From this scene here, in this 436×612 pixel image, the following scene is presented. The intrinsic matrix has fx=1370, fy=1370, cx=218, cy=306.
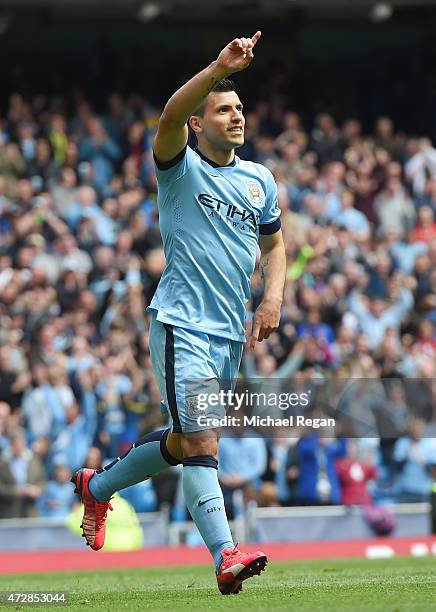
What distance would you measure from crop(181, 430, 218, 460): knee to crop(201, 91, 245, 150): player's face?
145cm

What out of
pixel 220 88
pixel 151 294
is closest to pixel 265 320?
pixel 220 88

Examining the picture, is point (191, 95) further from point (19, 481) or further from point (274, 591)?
point (19, 481)

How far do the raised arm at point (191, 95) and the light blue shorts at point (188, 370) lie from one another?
2.86 feet

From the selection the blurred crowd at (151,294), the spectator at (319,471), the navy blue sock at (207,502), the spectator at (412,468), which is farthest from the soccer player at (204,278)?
the spectator at (412,468)

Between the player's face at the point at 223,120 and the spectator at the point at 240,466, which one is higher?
the player's face at the point at 223,120

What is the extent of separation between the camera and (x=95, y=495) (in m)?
7.42

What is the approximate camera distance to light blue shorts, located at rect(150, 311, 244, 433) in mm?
6641

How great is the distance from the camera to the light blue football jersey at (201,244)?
6.81m

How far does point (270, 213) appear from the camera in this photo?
Answer: 7195 mm

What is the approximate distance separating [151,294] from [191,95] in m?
11.1

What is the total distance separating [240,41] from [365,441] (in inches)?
399

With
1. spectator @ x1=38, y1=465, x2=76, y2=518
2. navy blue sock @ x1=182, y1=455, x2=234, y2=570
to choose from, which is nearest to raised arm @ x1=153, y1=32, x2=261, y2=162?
navy blue sock @ x1=182, y1=455, x2=234, y2=570

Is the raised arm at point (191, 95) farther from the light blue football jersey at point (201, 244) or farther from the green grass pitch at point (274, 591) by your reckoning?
the green grass pitch at point (274, 591)

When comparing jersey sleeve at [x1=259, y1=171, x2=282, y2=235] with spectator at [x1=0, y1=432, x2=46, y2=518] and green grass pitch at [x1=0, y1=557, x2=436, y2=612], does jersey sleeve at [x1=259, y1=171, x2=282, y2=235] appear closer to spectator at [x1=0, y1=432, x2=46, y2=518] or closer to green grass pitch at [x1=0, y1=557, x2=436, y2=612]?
green grass pitch at [x1=0, y1=557, x2=436, y2=612]
